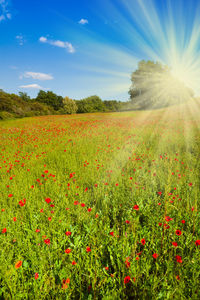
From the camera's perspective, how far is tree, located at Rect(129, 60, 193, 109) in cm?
4702

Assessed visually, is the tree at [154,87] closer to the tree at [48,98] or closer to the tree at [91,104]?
the tree at [91,104]

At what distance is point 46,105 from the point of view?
6888 cm

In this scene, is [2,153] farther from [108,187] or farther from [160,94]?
[160,94]

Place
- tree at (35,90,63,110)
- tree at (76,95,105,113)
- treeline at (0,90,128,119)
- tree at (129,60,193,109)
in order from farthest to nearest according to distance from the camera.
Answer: tree at (35,90,63,110), tree at (76,95,105,113), tree at (129,60,193,109), treeline at (0,90,128,119)

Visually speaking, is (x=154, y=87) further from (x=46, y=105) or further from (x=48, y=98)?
(x=48, y=98)

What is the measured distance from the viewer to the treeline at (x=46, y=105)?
35641mm

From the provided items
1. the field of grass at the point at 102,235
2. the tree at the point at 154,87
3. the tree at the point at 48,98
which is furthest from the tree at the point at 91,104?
the field of grass at the point at 102,235

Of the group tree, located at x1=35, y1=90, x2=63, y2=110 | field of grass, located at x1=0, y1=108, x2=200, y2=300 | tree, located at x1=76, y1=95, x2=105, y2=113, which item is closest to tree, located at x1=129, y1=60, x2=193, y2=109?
tree, located at x1=76, y1=95, x2=105, y2=113

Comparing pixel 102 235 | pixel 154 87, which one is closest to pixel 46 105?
pixel 154 87

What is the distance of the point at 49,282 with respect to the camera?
1536 mm

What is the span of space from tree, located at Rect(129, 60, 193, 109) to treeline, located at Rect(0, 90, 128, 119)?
9.89 meters

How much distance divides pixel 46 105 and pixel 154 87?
47.2 metres

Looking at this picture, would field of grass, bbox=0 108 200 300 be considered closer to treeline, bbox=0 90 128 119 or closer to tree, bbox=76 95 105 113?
treeline, bbox=0 90 128 119

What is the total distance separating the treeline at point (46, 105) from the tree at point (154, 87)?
989 centimetres
